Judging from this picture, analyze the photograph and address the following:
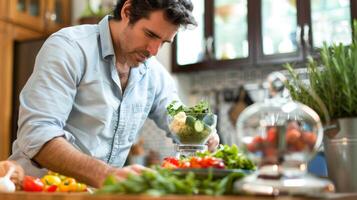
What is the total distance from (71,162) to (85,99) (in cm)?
40

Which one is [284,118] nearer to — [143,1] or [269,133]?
[269,133]

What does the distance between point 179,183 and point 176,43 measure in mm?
3120

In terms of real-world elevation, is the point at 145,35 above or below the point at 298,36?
below

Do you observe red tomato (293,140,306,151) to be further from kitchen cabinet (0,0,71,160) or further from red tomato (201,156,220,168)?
kitchen cabinet (0,0,71,160)

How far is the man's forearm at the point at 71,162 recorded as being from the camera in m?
1.25

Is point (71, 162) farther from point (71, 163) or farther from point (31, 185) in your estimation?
point (31, 185)

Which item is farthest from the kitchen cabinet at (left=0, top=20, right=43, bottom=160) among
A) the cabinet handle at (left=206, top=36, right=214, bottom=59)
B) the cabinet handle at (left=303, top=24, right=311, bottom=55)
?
the cabinet handle at (left=303, top=24, right=311, bottom=55)

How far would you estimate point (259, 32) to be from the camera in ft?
11.6

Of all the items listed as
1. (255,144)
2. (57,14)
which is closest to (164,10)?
(255,144)

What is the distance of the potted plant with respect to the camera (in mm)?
1068

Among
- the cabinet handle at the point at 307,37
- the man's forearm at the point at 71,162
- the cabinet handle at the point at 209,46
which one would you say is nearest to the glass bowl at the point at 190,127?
the man's forearm at the point at 71,162

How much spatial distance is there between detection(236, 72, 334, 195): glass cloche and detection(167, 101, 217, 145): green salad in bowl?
58 centimetres

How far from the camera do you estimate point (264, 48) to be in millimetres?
3498

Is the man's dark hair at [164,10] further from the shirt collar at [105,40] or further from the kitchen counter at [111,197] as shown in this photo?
the kitchen counter at [111,197]
